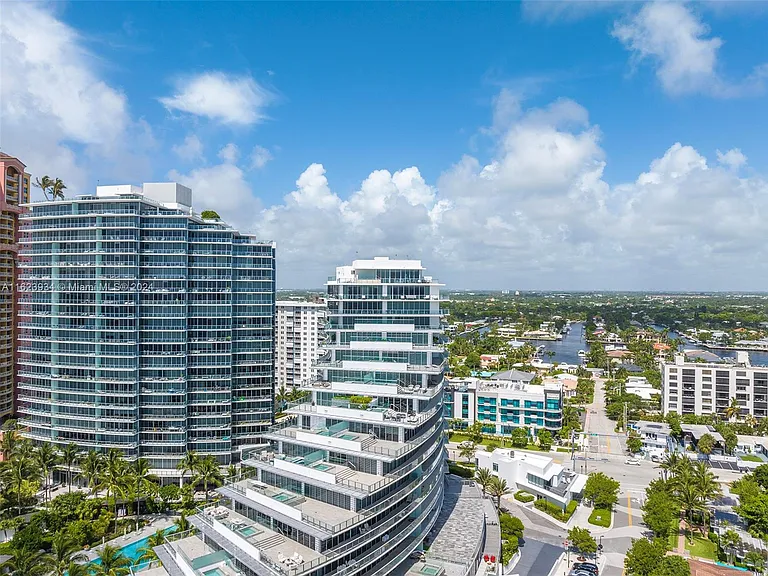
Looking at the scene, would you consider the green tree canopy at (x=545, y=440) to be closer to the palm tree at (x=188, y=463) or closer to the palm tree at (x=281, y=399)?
the palm tree at (x=281, y=399)

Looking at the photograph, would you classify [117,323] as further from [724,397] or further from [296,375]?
[724,397]

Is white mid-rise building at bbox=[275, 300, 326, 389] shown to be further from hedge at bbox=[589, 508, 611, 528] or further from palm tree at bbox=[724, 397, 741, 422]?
palm tree at bbox=[724, 397, 741, 422]

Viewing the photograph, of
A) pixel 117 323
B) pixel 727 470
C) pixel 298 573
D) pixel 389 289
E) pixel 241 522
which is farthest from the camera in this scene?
pixel 727 470

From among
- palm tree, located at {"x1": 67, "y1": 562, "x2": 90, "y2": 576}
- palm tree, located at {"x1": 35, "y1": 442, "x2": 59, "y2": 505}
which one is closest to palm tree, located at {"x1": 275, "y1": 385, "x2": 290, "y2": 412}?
palm tree, located at {"x1": 35, "y1": 442, "x2": 59, "y2": 505}

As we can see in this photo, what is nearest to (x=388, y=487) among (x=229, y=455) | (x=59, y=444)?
(x=229, y=455)

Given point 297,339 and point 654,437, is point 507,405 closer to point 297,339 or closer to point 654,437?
point 654,437

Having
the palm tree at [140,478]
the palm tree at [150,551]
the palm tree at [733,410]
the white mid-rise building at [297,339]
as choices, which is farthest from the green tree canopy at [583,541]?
the white mid-rise building at [297,339]
